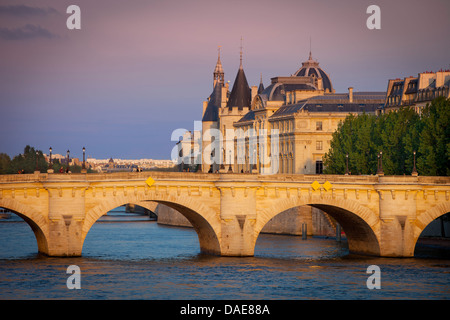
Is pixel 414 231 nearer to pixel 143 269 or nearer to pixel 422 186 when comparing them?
pixel 422 186

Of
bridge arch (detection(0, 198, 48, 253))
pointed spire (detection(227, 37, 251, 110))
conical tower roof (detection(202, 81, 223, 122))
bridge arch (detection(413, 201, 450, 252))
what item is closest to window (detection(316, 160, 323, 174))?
pointed spire (detection(227, 37, 251, 110))

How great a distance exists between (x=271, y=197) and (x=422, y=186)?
413 inches

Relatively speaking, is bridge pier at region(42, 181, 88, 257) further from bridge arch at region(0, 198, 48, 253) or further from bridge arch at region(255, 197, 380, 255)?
bridge arch at region(255, 197, 380, 255)

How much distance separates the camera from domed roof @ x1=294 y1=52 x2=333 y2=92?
163750mm

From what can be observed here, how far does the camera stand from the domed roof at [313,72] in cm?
16375

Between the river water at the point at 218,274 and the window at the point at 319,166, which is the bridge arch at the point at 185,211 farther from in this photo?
the window at the point at 319,166

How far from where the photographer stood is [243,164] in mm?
148750

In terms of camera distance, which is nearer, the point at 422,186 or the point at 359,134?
the point at 422,186

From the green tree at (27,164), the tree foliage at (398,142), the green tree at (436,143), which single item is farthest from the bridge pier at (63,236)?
the green tree at (27,164)

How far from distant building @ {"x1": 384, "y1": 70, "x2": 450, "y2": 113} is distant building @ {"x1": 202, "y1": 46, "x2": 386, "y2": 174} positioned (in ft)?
12.1

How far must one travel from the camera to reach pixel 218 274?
6506cm
